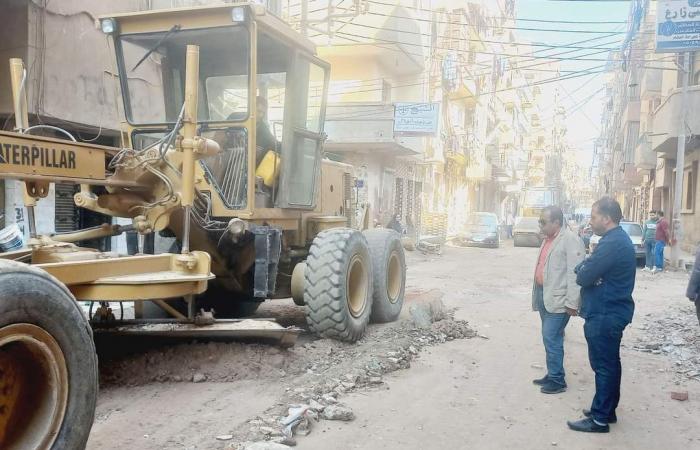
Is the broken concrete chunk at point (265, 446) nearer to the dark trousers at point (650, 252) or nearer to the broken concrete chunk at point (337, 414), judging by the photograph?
the broken concrete chunk at point (337, 414)

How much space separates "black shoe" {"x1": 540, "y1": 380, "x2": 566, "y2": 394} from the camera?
17.3 feet

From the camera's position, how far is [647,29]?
2636 cm

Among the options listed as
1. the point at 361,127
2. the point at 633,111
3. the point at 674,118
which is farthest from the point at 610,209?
the point at 633,111

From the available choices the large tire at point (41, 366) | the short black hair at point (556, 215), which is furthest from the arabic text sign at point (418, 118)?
the large tire at point (41, 366)

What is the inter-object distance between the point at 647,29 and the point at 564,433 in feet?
86.7

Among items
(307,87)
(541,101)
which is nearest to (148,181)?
(307,87)

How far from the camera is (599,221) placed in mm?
4625

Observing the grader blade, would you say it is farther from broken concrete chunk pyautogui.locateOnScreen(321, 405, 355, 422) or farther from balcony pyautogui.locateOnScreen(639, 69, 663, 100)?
balcony pyautogui.locateOnScreen(639, 69, 663, 100)

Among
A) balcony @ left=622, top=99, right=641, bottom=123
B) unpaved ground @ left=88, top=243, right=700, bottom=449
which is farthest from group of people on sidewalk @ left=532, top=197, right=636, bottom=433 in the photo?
balcony @ left=622, top=99, right=641, bottom=123

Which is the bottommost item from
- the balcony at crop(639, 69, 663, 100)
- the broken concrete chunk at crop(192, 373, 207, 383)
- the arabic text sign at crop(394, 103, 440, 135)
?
the broken concrete chunk at crop(192, 373, 207, 383)

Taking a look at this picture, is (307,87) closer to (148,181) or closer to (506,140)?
(148,181)

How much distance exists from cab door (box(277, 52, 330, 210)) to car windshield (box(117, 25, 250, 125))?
2.03 ft

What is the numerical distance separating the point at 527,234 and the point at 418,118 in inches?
480

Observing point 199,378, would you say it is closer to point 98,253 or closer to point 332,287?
point 98,253
